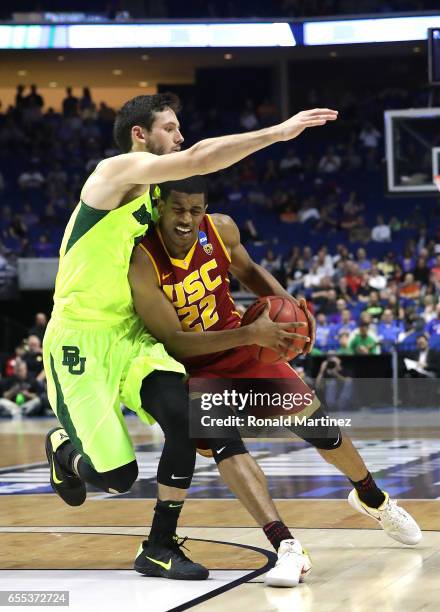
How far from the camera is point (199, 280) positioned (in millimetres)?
4930

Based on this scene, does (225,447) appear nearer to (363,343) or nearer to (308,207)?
(363,343)

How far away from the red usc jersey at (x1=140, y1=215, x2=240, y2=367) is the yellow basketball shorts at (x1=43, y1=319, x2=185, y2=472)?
225 millimetres

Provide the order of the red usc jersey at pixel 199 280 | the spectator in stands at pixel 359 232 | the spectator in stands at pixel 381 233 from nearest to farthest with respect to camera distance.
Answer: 1. the red usc jersey at pixel 199 280
2. the spectator in stands at pixel 381 233
3. the spectator in stands at pixel 359 232

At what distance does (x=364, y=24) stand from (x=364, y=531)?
18.2 meters

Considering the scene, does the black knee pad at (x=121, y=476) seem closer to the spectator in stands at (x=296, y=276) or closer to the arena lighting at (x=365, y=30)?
the spectator in stands at (x=296, y=276)

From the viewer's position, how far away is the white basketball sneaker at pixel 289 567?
4422 mm

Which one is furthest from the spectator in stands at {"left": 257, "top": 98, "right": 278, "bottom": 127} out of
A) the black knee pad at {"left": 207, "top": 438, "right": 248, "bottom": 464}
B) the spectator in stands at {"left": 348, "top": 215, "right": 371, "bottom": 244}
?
the black knee pad at {"left": 207, "top": 438, "right": 248, "bottom": 464}

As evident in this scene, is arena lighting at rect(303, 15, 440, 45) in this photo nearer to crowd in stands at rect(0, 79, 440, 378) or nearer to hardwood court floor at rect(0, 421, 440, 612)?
crowd in stands at rect(0, 79, 440, 378)

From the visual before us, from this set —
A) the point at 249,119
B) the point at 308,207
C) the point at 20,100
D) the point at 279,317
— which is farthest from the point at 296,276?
the point at 279,317

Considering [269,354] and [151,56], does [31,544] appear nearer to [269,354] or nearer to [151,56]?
[269,354]

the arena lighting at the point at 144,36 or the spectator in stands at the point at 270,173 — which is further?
the spectator in stands at the point at 270,173

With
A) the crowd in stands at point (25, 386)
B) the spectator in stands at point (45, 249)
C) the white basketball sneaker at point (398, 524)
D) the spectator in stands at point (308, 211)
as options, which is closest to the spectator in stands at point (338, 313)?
the crowd in stands at point (25, 386)

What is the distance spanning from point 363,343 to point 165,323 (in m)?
10.3

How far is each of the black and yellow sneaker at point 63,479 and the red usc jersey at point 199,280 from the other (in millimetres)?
747
